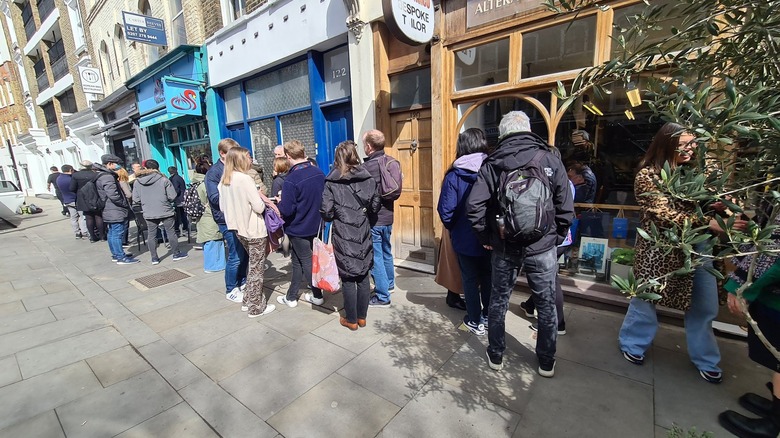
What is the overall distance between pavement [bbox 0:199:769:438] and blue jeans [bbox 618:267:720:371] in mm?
150

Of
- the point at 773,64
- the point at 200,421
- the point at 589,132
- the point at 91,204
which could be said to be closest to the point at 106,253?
the point at 91,204

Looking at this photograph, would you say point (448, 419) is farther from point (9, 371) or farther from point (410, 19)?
point (410, 19)

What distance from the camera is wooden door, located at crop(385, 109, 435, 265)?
5.19 metres

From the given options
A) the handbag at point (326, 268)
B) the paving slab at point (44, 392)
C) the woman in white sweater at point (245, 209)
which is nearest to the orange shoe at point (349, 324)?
the handbag at point (326, 268)

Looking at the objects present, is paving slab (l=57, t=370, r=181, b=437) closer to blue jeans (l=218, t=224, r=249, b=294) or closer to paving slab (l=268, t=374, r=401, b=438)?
paving slab (l=268, t=374, r=401, b=438)

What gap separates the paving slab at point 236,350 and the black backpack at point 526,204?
2.35 meters

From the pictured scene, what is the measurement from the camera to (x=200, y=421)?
2367mm

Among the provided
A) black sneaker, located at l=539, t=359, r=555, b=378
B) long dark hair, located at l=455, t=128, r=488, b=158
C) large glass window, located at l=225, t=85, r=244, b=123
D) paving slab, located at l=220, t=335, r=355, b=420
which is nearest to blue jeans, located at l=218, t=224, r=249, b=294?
paving slab, located at l=220, t=335, r=355, b=420

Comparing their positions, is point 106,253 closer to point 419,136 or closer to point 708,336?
point 419,136

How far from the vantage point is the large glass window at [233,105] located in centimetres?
849

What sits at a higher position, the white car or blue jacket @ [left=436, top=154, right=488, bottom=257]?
blue jacket @ [left=436, top=154, right=488, bottom=257]

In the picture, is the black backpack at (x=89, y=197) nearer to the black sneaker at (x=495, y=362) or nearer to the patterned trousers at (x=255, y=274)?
the patterned trousers at (x=255, y=274)

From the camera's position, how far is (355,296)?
344cm

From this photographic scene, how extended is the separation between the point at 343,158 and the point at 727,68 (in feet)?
8.70
